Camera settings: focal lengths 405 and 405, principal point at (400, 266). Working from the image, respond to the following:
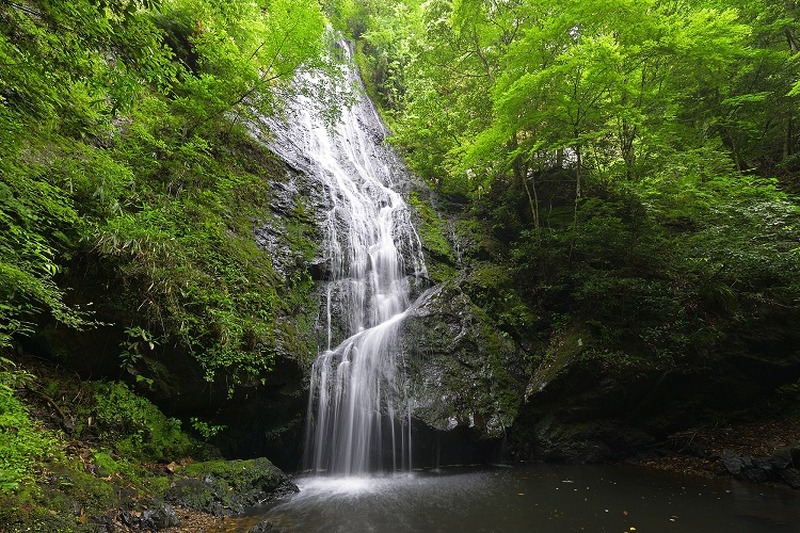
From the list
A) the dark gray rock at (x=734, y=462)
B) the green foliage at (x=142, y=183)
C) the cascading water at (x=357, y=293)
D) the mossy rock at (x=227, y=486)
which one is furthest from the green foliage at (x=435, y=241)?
the dark gray rock at (x=734, y=462)

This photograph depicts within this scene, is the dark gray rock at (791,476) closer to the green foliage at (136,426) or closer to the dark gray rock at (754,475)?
the dark gray rock at (754,475)

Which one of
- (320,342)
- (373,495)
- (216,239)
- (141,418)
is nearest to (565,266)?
(320,342)

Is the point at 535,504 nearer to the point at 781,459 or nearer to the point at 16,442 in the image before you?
the point at 781,459

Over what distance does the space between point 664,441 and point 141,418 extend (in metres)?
9.42

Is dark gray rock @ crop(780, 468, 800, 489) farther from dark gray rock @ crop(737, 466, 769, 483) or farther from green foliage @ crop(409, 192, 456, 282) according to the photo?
green foliage @ crop(409, 192, 456, 282)

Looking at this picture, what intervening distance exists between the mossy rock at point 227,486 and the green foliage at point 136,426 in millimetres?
467

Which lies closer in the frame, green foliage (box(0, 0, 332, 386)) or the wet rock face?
green foliage (box(0, 0, 332, 386))

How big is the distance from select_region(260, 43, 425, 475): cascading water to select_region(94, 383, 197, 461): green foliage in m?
2.28

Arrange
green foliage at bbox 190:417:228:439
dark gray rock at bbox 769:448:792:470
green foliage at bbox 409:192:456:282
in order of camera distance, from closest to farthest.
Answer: green foliage at bbox 190:417:228:439 < dark gray rock at bbox 769:448:792:470 < green foliage at bbox 409:192:456:282

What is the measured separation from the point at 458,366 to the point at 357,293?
296 centimetres

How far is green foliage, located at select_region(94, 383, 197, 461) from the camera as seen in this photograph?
520cm

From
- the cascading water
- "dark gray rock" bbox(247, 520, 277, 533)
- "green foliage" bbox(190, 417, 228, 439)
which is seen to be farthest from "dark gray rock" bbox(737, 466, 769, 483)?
"green foliage" bbox(190, 417, 228, 439)

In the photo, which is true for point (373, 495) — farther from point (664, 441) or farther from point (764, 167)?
point (764, 167)

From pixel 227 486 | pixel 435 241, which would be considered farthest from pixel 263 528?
pixel 435 241
